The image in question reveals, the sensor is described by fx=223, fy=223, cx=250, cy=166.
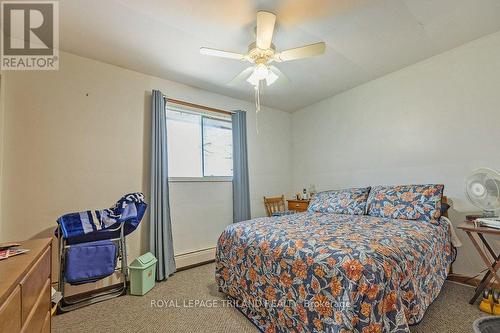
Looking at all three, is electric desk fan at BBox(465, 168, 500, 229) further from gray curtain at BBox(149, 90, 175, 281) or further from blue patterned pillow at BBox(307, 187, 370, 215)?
gray curtain at BBox(149, 90, 175, 281)

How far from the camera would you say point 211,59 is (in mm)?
2521

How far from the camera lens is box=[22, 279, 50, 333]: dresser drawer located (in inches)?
36.9

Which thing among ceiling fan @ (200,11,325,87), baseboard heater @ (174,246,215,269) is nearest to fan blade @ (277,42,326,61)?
ceiling fan @ (200,11,325,87)

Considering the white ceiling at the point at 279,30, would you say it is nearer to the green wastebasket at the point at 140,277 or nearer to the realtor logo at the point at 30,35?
the realtor logo at the point at 30,35

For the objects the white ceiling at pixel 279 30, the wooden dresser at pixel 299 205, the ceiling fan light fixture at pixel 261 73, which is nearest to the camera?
the white ceiling at pixel 279 30

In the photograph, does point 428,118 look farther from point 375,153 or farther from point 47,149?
point 47,149

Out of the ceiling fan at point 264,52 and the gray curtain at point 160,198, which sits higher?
the ceiling fan at point 264,52

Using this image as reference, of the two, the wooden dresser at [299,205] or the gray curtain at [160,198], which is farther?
the wooden dresser at [299,205]

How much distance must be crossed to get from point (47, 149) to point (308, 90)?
10.8ft

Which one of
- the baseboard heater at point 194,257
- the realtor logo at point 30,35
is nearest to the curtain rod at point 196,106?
the realtor logo at point 30,35

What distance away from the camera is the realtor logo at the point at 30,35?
1784 millimetres

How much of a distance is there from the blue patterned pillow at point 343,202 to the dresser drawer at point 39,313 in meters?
2.63

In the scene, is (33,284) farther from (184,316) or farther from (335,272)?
(335,272)

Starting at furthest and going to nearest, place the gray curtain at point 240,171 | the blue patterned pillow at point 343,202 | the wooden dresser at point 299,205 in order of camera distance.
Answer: the wooden dresser at point 299,205, the gray curtain at point 240,171, the blue patterned pillow at point 343,202
